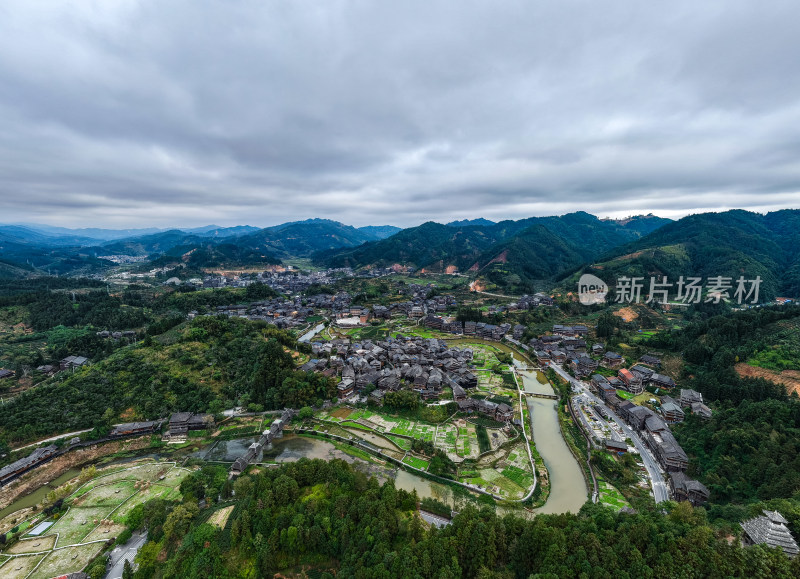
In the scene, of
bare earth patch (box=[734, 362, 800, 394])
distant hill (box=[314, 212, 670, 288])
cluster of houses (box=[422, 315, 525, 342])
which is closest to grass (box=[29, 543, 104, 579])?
cluster of houses (box=[422, 315, 525, 342])

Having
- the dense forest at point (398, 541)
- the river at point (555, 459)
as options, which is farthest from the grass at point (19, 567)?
the river at point (555, 459)

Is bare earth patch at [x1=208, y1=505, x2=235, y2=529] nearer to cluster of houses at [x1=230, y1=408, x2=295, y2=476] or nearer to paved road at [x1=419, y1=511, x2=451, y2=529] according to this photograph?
cluster of houses at [x1=230, y1=408, x2=295, y2=476]

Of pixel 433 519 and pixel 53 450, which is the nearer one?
pixel 433 519

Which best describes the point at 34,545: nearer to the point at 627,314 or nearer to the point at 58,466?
the point at 58,466

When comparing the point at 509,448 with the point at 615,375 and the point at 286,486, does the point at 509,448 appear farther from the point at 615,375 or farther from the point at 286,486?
the point at 615,375

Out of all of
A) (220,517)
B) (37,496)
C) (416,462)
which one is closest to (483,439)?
(416,462)

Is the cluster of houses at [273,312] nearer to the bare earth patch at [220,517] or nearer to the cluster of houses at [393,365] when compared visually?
the cluster of houses at [393,365]
